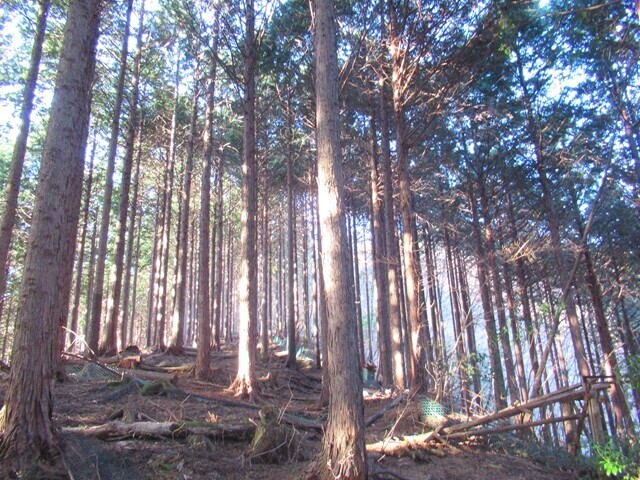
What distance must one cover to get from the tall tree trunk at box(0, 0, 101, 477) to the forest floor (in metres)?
0.38

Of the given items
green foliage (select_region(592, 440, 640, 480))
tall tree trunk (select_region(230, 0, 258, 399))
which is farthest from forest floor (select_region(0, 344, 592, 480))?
green foliage (select_region(592, 440, 640, 480))

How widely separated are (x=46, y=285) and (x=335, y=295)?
2.79m

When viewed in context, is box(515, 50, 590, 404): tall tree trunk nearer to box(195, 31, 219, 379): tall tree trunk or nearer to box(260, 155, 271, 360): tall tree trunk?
box(195, 31, 219, 379): tall tree trunk

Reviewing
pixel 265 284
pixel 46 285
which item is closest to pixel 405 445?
pixel 46 285

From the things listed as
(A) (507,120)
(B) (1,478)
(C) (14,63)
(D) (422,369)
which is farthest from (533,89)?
(C) (14,63)

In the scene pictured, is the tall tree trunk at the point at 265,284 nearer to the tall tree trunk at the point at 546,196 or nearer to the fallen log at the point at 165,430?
the tall tree trunk at the point at 546,196

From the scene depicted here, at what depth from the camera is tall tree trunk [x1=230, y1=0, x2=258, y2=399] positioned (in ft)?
28.6

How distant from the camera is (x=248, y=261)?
9.01 meters

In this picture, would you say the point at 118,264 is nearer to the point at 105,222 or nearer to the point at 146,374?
the point at 105,222

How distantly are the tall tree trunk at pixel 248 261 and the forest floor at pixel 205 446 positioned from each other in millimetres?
592

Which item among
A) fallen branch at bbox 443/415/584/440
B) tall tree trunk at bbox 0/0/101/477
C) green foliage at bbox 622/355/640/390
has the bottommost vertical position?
fallen branch at bbox 443/415/584/440

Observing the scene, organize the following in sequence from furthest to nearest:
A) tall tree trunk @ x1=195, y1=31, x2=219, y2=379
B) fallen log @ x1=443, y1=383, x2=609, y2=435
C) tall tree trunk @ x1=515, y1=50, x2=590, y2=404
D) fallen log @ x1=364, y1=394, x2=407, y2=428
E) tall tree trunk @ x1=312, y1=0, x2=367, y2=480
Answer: tall tree trunk @ x1=515, y1=50, x2=590, y2=404 → tall tree trunk @ x1=195, y1=31, x2=219, y2=379 → fallen log @ x1=364, y1=394, x2=407, y2=428 → fallen log @ x1=443, y1=383, x2=609, y2=435 → tall tree trunk @ x1=312, y1=0, x2=367, y2=480

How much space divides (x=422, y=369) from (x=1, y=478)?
592 centimetres

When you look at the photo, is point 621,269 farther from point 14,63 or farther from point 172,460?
point 14,63
